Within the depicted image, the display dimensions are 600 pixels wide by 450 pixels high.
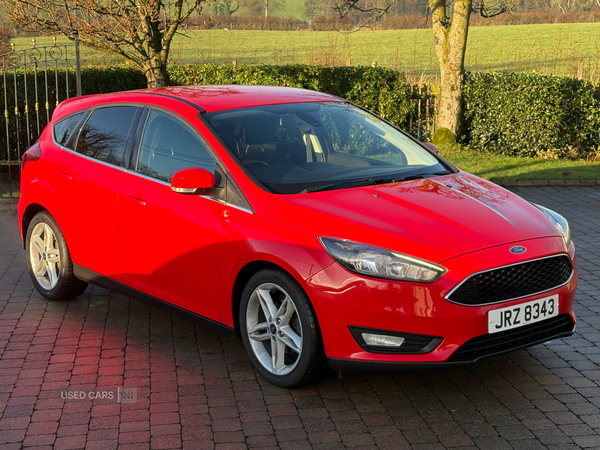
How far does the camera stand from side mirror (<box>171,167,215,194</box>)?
4918 mm

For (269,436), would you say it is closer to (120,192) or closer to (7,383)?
(7,383)

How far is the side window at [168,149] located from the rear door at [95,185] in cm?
23

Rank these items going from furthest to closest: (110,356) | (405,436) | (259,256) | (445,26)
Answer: (445,26) < (110,356) < (259,256) < (405,436)

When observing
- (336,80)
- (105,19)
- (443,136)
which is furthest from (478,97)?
(105,19)

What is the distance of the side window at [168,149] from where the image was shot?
17.3ft

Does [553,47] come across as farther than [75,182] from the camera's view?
Yes

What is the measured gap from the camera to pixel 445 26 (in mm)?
17172

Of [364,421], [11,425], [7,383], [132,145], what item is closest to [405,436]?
[364,421]

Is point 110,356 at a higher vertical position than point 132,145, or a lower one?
lower

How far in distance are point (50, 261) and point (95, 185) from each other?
114 centimetres

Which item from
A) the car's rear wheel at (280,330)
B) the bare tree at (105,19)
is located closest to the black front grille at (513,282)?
the car's rear wheel at (280,330)

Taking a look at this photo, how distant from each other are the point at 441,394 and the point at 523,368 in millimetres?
722

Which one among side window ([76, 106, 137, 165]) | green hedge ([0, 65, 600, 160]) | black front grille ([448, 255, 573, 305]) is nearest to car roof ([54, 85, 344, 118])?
side window ([76, 106, 137, 165])

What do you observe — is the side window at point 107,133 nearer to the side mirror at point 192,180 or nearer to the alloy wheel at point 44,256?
the alloy wheel at point 44,256
